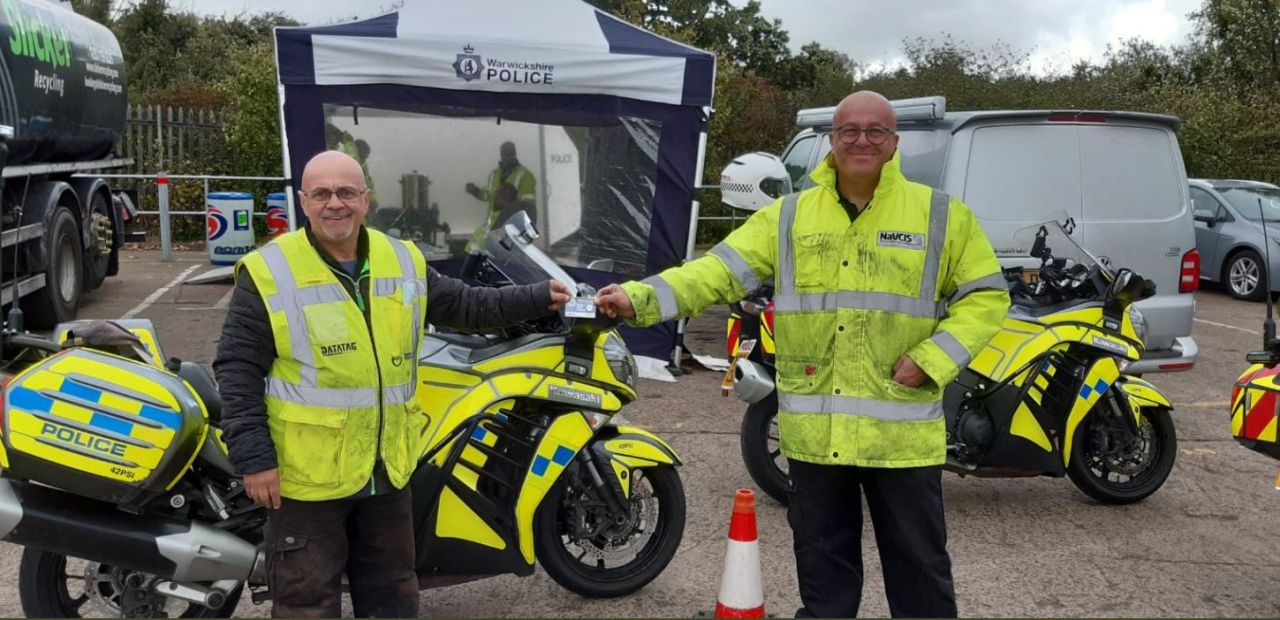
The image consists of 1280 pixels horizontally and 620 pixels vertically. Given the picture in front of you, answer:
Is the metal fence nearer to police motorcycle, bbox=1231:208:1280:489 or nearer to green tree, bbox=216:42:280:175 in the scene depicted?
green tree, bbox=216:42:280:175

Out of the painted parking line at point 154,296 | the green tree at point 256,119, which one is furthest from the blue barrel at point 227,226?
the green tree at point 256,119

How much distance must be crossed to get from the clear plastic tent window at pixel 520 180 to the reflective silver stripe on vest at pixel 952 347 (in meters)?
5.91

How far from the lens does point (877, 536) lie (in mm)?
3533

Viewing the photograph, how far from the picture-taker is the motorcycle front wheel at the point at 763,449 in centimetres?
569

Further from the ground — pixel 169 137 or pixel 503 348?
pixel 169 137

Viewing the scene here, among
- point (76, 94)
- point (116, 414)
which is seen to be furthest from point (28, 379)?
point (76, 94)

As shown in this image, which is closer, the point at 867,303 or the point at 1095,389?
the point at 867,303

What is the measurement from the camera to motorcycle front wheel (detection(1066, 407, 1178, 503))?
18.4ft

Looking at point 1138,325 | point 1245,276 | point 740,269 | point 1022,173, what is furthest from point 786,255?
point 1245,276

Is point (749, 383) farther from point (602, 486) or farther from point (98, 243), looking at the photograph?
point (98, 243)

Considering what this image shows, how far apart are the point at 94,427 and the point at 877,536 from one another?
2.24 metres

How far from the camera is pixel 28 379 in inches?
132

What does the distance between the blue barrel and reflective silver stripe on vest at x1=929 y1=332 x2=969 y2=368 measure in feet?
41.4

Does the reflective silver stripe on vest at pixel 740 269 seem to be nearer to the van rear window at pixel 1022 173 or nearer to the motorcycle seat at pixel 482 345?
the motorcycle seat at pixel 482 345
